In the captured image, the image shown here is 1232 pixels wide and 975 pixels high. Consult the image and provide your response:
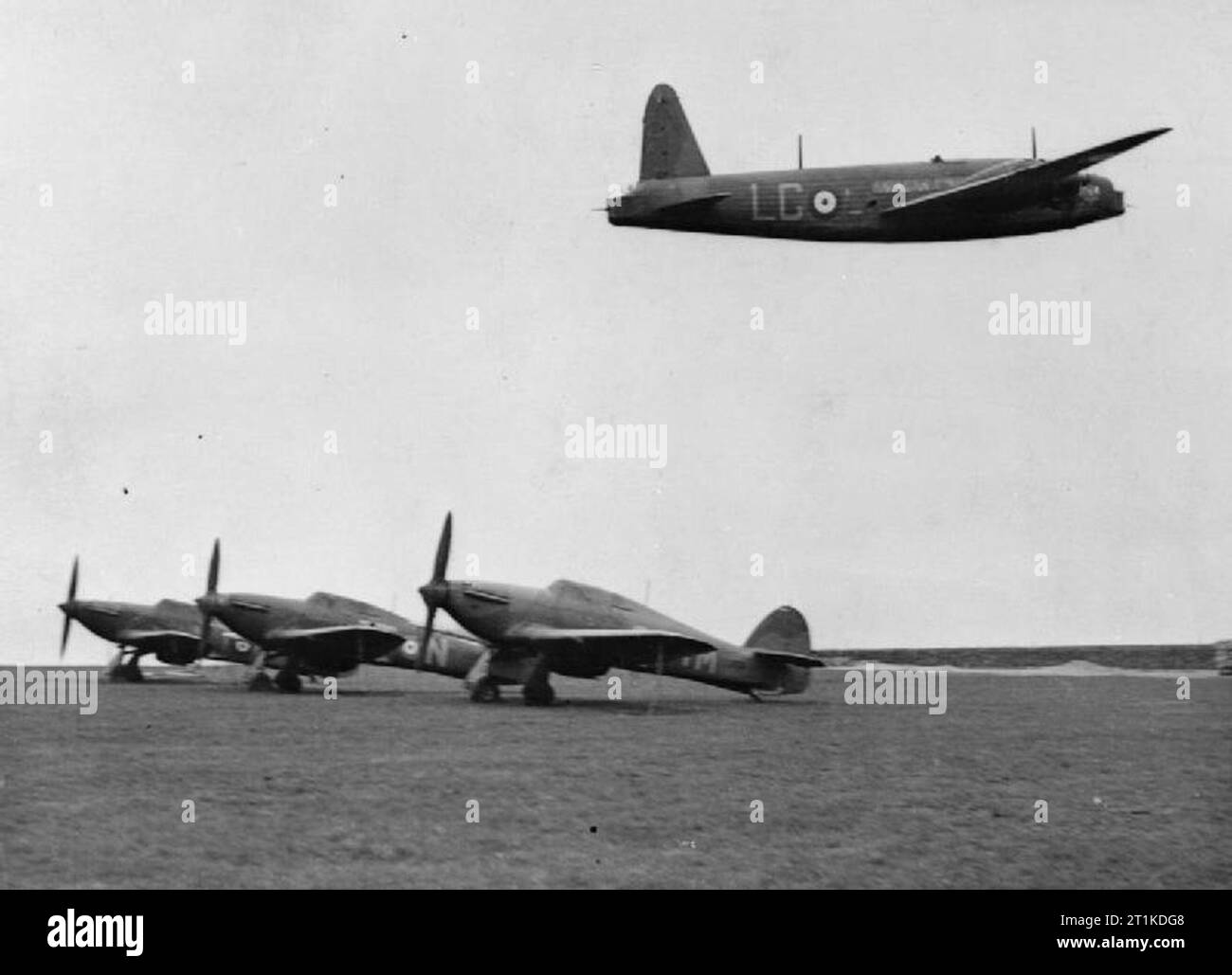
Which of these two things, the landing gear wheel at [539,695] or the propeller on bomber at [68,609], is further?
the propeller on bomber at [68,609]

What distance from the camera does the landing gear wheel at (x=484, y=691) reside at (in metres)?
26.7

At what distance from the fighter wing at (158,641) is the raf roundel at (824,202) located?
88.8 feet

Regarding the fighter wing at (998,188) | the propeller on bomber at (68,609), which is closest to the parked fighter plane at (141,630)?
the propeller on bomber at (68,609)

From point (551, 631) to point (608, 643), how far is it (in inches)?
50.2

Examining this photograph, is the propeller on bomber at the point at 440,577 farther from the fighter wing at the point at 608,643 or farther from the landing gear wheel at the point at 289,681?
the landing gear wheel at the point at 289,681

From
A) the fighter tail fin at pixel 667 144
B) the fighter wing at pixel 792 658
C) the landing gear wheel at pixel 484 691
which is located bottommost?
the landing gear wheel at pixel 484 691

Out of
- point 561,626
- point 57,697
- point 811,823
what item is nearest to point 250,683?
point 57,697

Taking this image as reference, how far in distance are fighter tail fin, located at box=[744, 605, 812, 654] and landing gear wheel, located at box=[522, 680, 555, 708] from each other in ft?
21.8

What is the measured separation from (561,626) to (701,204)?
11.5m

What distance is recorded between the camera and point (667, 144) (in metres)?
17.8

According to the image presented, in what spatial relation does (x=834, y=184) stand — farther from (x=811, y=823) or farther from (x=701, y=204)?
(x=811, y=823)

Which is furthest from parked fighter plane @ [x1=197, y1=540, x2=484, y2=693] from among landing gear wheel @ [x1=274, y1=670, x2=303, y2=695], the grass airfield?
the grass airfield
